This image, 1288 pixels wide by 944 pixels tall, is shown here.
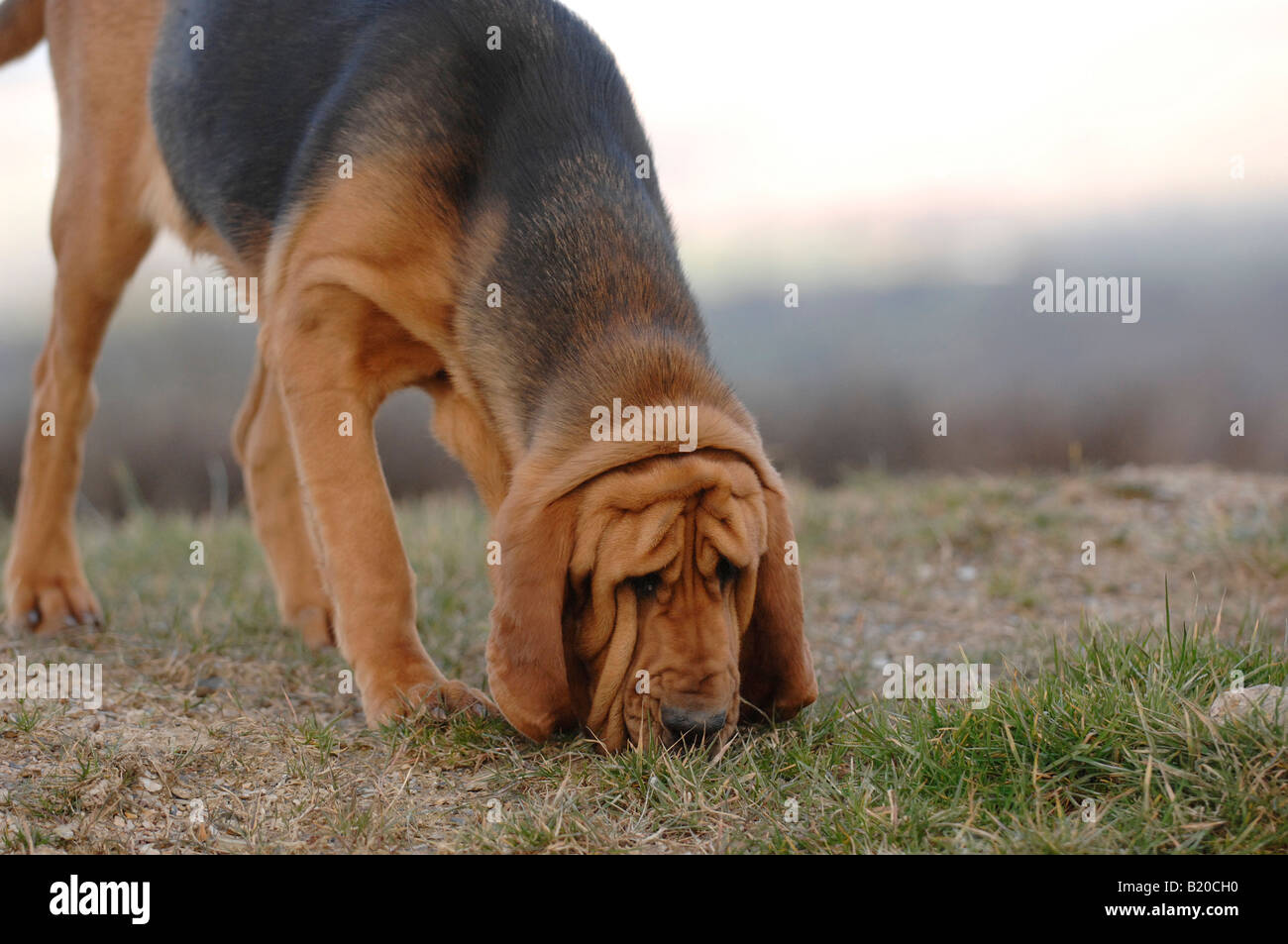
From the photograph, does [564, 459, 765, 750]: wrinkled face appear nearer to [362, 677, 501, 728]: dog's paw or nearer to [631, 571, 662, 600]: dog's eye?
[631, 571, 662, 600]: dog's eye

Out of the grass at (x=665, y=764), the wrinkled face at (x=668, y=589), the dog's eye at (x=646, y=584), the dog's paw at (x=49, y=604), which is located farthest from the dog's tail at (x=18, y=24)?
the dog's eye at (x=646, y=584)

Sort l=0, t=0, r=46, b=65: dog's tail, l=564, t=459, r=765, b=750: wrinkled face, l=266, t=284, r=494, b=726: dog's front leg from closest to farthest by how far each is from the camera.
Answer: l=564, t=459, r=765, b=750: wrinkled face, l=266, t=284, r=494, b=726: dog's front leg, l=0, t=0, r=46, b=65: dog's tail

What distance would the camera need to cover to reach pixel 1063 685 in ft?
12.2

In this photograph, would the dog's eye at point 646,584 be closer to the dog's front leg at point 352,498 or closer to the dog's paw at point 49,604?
the dog's front leg at point 352,498

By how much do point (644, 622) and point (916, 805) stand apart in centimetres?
87

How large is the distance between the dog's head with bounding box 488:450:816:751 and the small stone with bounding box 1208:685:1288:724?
51.0 inches

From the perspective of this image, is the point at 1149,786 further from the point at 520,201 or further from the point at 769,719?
the point at 520,201

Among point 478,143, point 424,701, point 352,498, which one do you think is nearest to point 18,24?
point 478,143

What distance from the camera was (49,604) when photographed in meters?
5.38

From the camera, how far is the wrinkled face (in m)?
3.41

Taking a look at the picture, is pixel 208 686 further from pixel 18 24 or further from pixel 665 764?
pixel 18 24

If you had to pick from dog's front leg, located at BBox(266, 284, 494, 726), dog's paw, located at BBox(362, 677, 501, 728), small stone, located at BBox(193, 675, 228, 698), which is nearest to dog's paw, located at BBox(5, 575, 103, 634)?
small stone, located at BBox(193, 675, 228, 698)

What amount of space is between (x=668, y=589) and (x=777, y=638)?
49 centimetres
